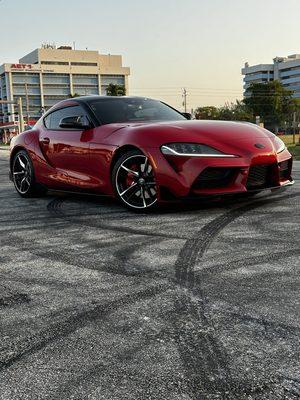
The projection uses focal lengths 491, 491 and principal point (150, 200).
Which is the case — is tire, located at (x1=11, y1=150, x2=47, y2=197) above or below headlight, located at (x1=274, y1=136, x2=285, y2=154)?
below

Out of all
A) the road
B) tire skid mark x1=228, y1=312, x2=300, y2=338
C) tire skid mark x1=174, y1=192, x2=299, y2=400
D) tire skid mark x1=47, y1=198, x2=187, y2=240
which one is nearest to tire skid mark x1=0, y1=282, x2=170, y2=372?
the road

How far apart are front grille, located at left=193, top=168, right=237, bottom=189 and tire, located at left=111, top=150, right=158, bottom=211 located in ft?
1.54

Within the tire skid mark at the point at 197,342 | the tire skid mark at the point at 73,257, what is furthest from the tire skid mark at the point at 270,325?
the tire skid mark at the point at 73,257

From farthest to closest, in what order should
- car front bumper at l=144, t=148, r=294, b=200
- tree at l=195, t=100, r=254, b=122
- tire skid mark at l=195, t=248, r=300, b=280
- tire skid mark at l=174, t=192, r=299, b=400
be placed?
tree at l=195, t=100, r=254, b=122 < car front bumper at l=144, t=148, r=294, b=200 < tire skid mark at l=195, t=248, r=300, b=280 < tire skid mark at l=174, t=192, r=299, b=400

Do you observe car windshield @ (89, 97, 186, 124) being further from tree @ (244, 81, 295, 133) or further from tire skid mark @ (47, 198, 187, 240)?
tree @ (244, 81, 295, 133)

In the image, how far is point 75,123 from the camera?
590 centimetres

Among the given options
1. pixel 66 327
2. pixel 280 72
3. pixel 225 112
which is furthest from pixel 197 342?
pixel 280 72

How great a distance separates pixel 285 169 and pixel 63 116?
9.62ft

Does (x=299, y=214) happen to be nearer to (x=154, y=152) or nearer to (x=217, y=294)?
(x=154, y=152)

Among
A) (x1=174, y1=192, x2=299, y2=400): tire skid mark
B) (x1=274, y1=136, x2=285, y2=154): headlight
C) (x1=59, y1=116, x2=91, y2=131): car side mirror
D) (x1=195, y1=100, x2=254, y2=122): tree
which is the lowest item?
(x1=174, y1=192, x2=299, y2=400): tire skid mark

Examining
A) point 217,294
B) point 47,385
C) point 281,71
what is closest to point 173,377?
point 47,385

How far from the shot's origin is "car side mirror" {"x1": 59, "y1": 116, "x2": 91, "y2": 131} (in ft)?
19.3

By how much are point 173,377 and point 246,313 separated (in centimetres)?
70

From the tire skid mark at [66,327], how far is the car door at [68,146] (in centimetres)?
317
